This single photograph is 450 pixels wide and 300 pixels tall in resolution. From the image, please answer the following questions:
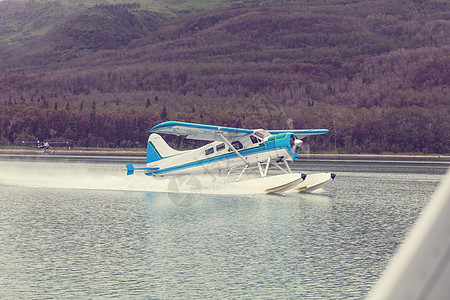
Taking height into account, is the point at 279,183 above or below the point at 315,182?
above

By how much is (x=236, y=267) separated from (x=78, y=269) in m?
4.08

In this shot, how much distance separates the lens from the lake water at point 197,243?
42.0 ft

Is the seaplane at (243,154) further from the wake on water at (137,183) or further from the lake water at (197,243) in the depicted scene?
the lake water at (197,243)

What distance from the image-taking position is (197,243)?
1834 centimetres

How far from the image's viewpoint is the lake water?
12805mm

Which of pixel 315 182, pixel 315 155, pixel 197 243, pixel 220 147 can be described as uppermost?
pixel 220 147

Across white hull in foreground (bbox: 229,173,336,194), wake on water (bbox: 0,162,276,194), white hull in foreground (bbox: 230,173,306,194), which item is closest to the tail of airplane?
wake on water (bbox: 0,162,276,194)

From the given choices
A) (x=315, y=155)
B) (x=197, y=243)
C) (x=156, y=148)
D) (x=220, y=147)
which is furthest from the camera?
(x=315, y=155)

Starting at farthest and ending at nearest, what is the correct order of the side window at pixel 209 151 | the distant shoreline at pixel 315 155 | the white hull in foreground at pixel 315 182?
the distant shoreline at pixel 315 155, the white hull in foreground at pixel 315 182, the side window at pixel 209 151

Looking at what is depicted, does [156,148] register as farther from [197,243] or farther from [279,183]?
[197,243]

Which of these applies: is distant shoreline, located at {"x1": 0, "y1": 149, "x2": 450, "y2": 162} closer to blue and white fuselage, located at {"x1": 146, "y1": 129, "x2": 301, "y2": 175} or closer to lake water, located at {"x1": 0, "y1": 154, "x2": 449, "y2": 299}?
lake water, located at {"x1": 0, "y1": 154, "x2": 449, "y2": 299}

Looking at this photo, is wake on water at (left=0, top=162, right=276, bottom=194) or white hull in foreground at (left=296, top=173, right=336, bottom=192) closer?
white hull in foreground at (left=296, top=173, right=336, bottom=192)

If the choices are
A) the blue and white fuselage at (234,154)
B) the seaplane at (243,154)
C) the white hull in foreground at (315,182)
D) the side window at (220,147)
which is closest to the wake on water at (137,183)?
the seaplane at (243,154)

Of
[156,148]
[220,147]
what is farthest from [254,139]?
[156,148]
